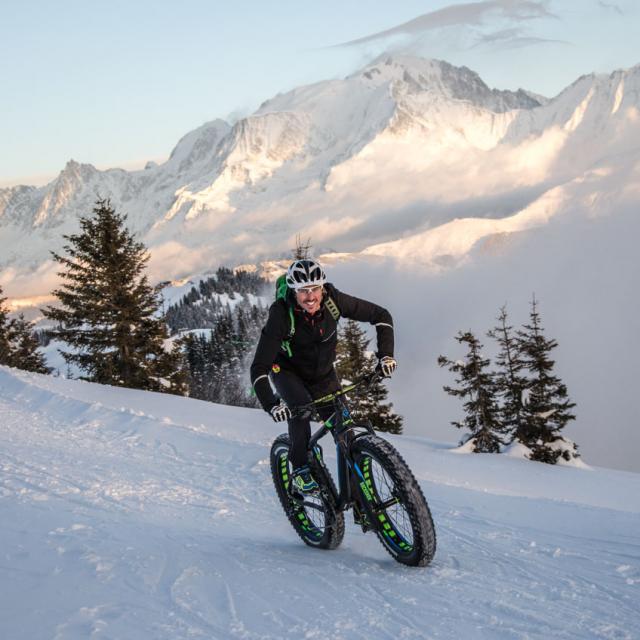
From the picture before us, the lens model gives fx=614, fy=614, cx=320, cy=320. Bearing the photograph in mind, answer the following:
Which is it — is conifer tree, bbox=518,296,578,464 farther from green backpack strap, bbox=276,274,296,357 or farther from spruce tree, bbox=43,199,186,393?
green backpack strap, bbox=276,274,296,357

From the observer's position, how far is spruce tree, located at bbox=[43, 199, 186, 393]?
30.0 m

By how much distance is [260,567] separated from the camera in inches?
209

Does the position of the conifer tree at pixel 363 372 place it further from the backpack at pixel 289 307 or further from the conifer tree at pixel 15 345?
the backpack at pixel 289 307

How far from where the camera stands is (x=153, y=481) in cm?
938

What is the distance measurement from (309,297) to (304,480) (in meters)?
1.87

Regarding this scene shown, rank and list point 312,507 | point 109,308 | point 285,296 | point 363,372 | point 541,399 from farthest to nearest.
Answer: point 363,372, point 541,399, point 109,308, point 312,507, point 285,296

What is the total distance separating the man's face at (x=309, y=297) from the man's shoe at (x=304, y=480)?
162cm

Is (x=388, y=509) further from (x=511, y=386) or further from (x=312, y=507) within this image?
(x=511, y=386)

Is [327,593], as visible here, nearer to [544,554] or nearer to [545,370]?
[544,554]

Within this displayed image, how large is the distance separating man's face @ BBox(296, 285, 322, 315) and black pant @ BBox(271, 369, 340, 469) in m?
0.77

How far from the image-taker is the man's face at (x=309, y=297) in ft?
18.5

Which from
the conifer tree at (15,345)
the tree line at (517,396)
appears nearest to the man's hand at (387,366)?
the tree line at (517,396)

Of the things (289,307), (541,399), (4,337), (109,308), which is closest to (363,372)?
(541,399)

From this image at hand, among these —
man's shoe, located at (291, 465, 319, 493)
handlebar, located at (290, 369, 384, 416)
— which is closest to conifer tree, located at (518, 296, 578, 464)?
man's shoe, located at (291, 465, 319, 493)
